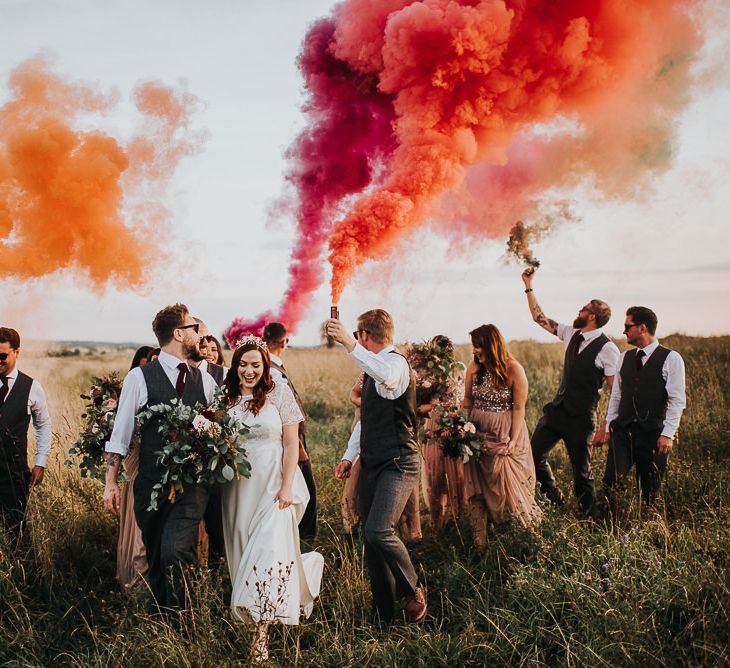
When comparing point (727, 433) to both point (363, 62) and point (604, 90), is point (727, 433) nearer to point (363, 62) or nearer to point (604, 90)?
point (604, 90)

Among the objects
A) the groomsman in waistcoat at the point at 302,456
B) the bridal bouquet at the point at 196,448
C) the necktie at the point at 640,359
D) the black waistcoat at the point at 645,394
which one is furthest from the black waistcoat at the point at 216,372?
the necktie at the point at 640,359

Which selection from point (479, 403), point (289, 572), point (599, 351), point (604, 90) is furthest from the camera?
point (604, 90)

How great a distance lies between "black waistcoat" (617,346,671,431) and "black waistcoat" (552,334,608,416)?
15.1 inches

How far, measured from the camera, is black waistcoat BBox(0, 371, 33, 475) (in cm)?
679

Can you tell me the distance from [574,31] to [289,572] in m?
11.6

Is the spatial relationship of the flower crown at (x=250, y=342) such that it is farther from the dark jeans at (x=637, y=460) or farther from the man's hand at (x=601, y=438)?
the man's hand at (x=601, y=438)

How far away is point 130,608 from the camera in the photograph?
19.2ft

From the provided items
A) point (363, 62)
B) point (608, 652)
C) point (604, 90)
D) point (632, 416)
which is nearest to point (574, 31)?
point (604, 90)

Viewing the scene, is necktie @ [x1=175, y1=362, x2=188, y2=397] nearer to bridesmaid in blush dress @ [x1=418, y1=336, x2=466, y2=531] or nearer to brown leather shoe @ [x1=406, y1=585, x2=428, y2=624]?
brown leather shoe @ [x1=406, y1=585, x2=428, y2=624]

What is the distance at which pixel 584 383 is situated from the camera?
849 centimetres

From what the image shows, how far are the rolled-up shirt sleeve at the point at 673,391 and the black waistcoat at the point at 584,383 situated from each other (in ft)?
2.75

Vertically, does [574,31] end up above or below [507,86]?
above

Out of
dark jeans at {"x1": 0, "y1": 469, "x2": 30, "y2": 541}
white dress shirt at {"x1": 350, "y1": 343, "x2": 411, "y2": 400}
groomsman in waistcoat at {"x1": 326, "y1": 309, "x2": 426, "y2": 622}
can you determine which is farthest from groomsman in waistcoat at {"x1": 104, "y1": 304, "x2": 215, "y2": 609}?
dark jeans at {"x1": 0, "y1": 469, "x2": 30, "y2": 541}

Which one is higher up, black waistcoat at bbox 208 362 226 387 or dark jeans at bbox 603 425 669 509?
black waistcoat at bbox 208 362 226 387
